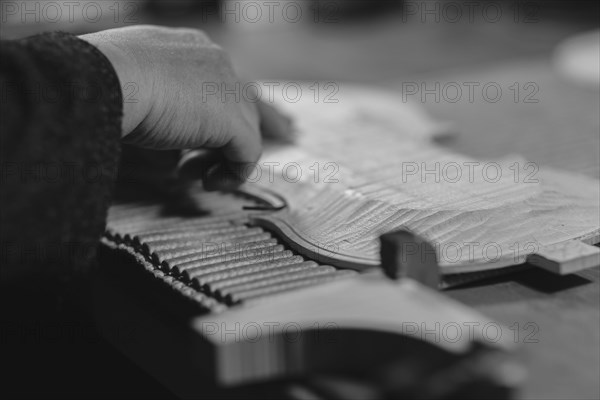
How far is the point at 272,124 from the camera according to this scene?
4.09ft

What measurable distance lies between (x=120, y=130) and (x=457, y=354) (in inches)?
17.3

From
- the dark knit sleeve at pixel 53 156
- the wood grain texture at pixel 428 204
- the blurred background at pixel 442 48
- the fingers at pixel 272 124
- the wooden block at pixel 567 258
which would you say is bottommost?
the blurred background at pixel 442 48

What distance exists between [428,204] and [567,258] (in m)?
0.18

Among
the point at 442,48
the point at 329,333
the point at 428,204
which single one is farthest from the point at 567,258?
the point at 442,48

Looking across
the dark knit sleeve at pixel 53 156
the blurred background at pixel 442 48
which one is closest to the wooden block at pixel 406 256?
the dark knit sleeve at pixel 53 156

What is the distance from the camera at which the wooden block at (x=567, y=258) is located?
773 millimetres

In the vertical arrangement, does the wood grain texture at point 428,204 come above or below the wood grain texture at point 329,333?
below

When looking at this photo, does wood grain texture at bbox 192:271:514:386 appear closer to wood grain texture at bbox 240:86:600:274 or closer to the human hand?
wood grain texture at bbox 240:86:600:274

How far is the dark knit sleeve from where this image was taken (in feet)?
2.39

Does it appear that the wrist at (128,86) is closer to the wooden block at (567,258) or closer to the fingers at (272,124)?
the fingers at (272,124)

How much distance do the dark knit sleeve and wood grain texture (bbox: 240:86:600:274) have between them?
0.81 feet

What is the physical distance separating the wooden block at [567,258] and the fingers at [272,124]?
57 cm

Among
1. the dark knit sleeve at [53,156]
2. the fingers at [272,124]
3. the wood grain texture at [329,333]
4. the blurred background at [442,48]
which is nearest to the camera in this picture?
the wood grain texture at [329,333]

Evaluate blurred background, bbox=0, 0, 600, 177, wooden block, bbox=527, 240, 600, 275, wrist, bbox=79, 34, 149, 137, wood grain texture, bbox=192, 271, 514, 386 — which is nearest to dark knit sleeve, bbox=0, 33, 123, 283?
wrist, bbox=79, 34, 149, 137
